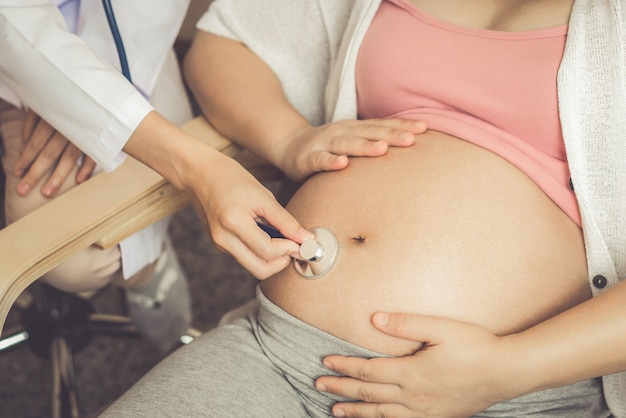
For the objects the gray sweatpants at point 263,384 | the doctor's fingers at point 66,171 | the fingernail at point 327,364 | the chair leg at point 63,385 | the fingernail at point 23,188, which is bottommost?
Result: the chair leg at point 63,385

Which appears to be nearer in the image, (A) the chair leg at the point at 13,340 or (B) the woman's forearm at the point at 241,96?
(B) the woman's forearm at the point at 241,96

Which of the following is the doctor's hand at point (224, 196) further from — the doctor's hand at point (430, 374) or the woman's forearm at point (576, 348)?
the woman's forearm at point (576, 348)

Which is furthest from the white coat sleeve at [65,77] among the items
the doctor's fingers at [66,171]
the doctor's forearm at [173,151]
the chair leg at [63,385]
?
the chair leg at [63,385]

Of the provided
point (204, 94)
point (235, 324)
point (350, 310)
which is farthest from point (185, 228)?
point (350, 310)

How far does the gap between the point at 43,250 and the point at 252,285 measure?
99 centimetres

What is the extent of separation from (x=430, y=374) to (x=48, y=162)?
666 millimetres

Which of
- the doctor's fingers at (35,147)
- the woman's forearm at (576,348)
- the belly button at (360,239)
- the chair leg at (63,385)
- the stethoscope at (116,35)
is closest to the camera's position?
the woman's forearm at (576,348)

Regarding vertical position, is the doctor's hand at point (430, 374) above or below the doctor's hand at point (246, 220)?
below

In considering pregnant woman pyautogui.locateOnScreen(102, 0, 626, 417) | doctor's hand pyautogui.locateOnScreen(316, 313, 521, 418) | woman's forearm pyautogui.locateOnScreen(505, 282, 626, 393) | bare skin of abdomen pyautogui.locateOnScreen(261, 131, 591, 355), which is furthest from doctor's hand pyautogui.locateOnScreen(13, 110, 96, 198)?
woman's forearm pyautogui.locateOnScreen(505, 282, 626, 393)

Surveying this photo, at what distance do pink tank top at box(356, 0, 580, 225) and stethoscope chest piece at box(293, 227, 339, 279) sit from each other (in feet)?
0.75

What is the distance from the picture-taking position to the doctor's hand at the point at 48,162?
1.04 metres

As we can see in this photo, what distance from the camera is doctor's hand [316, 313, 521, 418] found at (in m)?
0.75

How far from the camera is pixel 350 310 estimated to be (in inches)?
32.0

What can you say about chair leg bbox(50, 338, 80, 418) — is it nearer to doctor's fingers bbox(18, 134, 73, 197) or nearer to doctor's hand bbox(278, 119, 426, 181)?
doctor's fingers bbox(18, 134, 73, 197)
